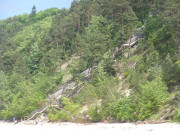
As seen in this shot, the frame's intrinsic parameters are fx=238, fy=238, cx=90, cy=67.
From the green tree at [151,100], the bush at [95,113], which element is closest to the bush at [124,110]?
the green tree at [151,100]

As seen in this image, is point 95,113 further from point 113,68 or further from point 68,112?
point 113,68

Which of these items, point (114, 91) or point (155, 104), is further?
point (114, 91)

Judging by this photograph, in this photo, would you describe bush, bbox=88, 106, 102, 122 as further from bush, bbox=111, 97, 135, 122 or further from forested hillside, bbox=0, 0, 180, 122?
bush, bbox=111, 97, 135, 122

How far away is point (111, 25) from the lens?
4078 centimetres

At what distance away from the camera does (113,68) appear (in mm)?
32562

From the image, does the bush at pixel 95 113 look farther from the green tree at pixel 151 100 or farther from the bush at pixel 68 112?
the green tree at pixel 151 100


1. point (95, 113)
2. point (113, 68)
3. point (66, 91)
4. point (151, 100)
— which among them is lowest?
point (66, 91)

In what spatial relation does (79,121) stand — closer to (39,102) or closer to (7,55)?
(39,102)

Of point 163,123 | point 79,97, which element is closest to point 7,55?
point 79,97

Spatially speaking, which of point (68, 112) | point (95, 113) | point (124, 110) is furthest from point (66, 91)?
point (124, 110)

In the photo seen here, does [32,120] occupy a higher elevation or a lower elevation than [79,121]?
lower

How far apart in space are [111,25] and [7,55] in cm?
3253

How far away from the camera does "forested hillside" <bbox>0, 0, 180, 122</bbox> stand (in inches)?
862
